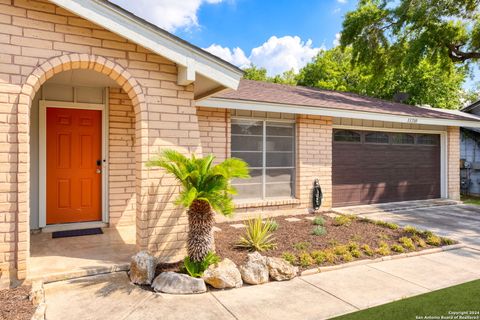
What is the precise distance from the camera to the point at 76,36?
14.4ft

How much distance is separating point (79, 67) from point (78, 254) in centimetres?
274

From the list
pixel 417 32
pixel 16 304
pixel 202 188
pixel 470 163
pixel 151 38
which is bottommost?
pixel 16 304

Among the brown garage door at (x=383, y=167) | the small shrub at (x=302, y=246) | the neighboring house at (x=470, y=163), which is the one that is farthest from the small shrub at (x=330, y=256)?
the neighboring house at (x=470, y=163)

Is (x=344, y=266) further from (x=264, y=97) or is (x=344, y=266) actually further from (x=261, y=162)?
(x=264, y=97)

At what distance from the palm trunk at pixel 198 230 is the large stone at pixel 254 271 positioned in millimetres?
597

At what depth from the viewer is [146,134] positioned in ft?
15.4

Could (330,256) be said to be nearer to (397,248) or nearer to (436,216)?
(397,248)

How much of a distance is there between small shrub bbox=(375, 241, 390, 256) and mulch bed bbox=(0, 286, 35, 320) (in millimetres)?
5075

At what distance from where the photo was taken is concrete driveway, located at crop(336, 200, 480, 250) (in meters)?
7.26

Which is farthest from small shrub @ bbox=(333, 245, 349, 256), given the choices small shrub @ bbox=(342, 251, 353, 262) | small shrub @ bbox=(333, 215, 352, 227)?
small shrub @ bbox=(333, 215, 352, 227)

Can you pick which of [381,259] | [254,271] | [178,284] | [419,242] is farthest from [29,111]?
[419,242]

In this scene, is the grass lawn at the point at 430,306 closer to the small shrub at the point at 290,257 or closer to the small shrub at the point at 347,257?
the small shrub at the point at 347,257

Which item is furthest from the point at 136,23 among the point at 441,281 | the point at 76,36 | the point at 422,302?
the point at 441,281

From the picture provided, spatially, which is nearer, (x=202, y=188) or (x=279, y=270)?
(x=202, y=188)
